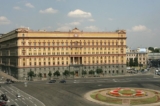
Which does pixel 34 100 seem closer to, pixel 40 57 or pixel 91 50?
pixel 40 57

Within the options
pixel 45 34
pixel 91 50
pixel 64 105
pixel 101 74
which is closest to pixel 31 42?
pixel 45 34

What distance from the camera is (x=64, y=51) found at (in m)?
133

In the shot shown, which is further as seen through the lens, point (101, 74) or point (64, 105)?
point (101, 74)

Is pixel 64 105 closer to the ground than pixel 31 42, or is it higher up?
closer to the ground

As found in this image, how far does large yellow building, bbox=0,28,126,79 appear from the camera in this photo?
125 metres

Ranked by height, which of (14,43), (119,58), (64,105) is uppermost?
(14,43)

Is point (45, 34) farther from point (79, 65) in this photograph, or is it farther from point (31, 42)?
point (79, 65)

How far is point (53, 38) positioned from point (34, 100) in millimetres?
66536

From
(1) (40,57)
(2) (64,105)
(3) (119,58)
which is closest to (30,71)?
(1) (40,57)

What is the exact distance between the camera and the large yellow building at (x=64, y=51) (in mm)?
125438

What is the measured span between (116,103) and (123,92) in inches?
626

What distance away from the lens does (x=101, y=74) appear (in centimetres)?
13800

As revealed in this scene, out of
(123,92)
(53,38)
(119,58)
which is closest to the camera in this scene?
(123,92)

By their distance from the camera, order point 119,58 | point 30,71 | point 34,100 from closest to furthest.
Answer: point 34,100
point 30,71
point 119,58
